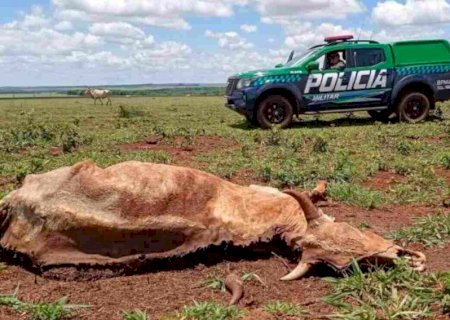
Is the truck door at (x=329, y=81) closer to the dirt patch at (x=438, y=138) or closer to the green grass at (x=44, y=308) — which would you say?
the dirt patch at (x=438, y=138)

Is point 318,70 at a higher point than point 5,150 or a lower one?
higher

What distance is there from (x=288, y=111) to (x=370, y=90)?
1.94m

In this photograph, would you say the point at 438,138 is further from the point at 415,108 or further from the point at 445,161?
the point at 415,108

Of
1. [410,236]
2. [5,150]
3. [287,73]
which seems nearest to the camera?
[410,236]

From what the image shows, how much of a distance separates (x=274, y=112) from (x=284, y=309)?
35.7ft

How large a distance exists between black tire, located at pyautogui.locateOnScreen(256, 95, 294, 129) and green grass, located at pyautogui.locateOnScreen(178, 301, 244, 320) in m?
10.7

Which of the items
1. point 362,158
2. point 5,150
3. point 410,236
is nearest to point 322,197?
point 410,236

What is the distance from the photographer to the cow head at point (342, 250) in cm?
397

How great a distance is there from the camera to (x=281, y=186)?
7.18 meters

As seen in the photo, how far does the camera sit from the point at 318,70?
1409 cm

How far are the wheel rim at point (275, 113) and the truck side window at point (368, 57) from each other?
1917 millimetres

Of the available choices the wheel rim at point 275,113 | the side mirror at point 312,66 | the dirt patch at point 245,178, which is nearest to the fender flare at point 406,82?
the side mirror at point 312,66

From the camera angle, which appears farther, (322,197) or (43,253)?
(322,197)

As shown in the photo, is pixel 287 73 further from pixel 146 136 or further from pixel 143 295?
pixel 143 295
